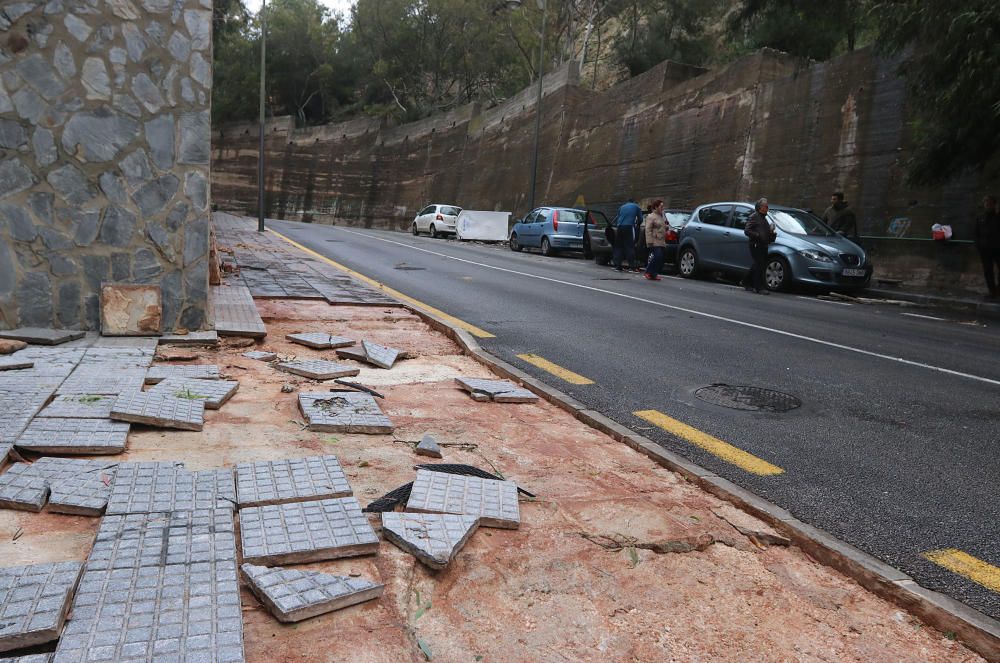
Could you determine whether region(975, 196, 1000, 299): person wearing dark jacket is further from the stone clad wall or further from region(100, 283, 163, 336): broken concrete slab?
region(100, 283, 163, 336): broken concrete slab

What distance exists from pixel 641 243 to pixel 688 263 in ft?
6.42

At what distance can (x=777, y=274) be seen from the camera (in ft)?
50.8

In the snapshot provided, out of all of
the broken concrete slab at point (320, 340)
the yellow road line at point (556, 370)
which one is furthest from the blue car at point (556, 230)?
the broken concrete slab at point (320, 340)

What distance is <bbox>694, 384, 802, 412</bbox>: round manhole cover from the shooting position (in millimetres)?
5676

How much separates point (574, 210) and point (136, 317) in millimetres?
20446

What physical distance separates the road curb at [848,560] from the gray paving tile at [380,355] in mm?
1849

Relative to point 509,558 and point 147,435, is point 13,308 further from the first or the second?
point 509,558

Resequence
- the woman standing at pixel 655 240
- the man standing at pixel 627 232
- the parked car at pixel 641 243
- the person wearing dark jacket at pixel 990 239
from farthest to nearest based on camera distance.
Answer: the parked car at pixel 641 243 < the man standing at pixel 627 232 < the woman standing at pixel 655 240 < the person wearing dark jacket at pixel 990 239

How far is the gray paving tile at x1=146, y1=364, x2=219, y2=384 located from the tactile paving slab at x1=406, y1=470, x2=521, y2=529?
2177 mm

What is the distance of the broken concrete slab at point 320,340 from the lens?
664cm

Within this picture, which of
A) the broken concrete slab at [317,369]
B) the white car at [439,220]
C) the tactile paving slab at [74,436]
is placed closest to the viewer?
the tactile paving slab at [74,436]

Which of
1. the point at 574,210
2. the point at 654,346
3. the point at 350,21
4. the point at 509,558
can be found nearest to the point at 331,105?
the point at 350,21

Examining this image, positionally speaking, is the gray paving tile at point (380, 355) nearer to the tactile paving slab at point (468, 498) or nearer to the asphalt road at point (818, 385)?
the asphalt road at point (818, 385)

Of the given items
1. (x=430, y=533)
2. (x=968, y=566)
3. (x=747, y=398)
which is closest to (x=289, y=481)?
(x=430, y=533)
